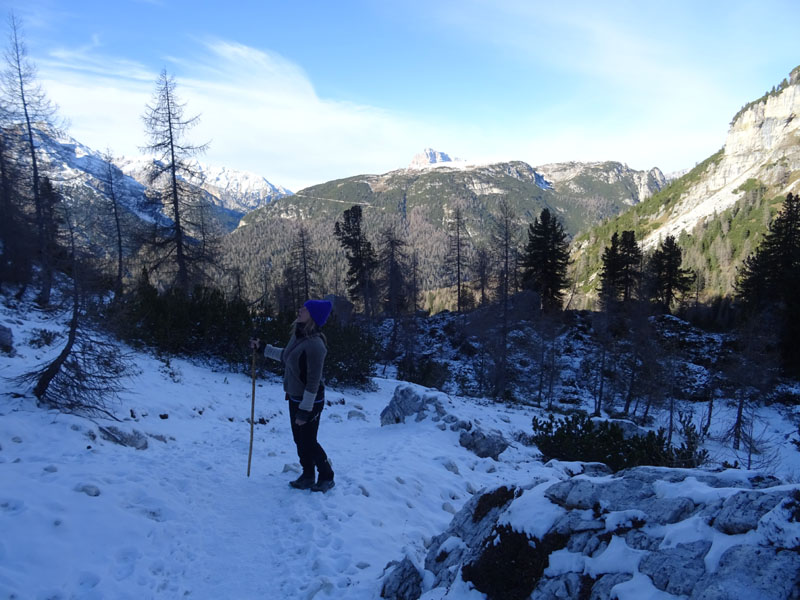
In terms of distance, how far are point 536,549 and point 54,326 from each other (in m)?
15.1

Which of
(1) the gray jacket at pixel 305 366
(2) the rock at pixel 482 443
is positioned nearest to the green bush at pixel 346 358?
(2) the rock at pixel 482 443

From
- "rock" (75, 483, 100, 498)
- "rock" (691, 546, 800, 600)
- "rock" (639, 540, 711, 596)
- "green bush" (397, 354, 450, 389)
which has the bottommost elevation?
"green bush" (397, 354, 450, 389)

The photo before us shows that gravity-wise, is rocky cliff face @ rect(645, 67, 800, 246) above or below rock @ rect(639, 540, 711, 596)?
above

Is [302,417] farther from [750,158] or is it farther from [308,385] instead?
[750,158]

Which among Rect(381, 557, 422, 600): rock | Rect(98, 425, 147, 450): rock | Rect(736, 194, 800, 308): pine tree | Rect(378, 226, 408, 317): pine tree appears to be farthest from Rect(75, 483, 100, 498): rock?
Rect(736, 194, 800, 308): pine tree

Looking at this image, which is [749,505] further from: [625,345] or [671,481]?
[625,345]

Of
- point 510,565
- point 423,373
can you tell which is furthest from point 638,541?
point 423,373

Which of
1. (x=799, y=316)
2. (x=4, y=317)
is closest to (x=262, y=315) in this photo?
(x=4, y=317)

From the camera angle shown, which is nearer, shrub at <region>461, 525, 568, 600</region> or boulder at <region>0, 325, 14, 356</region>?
shrub at <region>461, 525, 568, 600</region>

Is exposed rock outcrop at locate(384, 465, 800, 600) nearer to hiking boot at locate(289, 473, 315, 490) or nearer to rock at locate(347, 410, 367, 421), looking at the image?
hiking boot at locate(289, 473, 315, 490)

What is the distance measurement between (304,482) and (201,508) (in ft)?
4.41

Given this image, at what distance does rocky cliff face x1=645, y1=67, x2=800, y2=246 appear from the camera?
113 meters

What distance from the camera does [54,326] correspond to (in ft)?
42.0

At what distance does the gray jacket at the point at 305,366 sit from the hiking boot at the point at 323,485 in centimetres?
129
